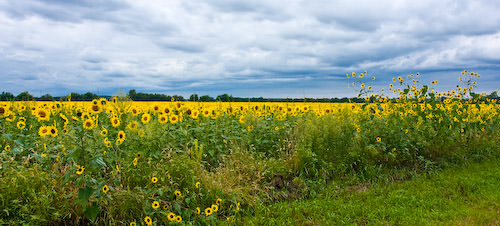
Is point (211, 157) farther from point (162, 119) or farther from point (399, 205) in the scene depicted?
point (399, 205)

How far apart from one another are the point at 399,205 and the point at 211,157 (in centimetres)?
290

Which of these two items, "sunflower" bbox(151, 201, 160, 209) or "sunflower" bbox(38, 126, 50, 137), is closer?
"sunflower" bbox(151, 201, 160, 209)

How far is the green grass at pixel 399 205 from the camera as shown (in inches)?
164

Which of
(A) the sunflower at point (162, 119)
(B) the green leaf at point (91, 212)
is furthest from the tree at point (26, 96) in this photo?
(B) the green leaf at point (91, 212)

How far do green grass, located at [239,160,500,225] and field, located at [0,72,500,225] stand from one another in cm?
7

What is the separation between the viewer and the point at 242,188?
14.3 ft

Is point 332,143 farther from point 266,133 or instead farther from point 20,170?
point 20,170

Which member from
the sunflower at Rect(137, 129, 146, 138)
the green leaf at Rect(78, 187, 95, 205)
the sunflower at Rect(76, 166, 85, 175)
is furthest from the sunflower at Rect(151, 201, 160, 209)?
the sunflower at Rect(137, 129, 146, 138)

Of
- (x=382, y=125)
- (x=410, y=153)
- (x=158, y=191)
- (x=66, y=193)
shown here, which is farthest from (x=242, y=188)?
(x=410, y=153)

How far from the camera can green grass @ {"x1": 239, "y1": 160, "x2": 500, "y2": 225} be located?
4172 millimetres

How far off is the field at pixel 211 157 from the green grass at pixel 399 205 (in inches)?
2.6

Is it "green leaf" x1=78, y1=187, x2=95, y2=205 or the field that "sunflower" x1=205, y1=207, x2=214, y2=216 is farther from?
"green leaf" x1=78, y1=187, x2=95, y2=205

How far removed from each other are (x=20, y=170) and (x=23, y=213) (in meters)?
0.52

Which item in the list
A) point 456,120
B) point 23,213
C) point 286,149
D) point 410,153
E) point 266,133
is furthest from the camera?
point 456,120
